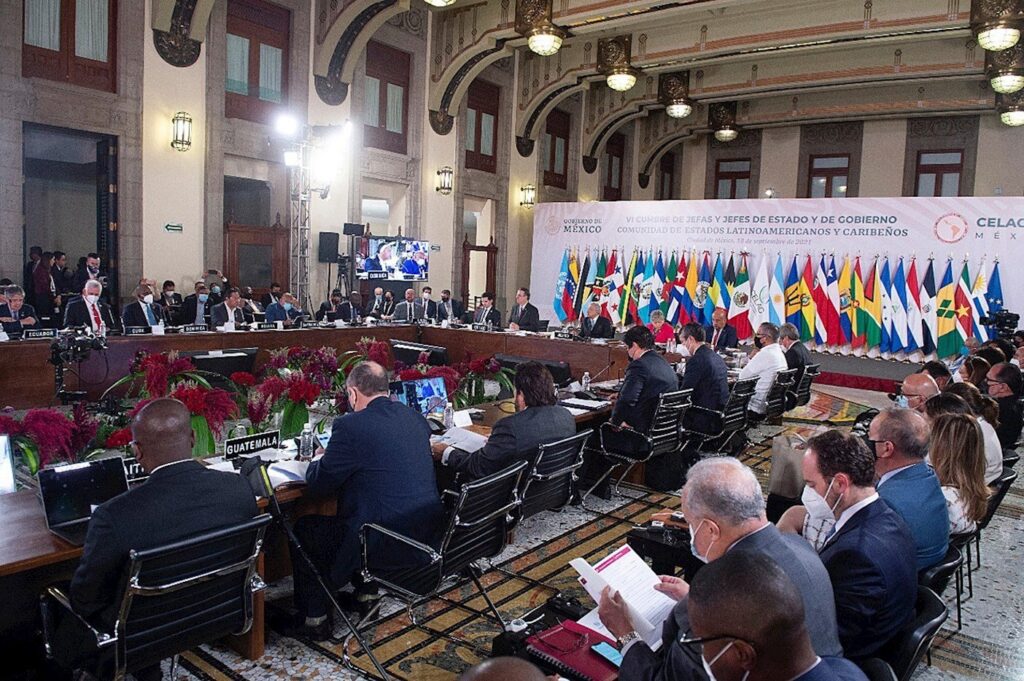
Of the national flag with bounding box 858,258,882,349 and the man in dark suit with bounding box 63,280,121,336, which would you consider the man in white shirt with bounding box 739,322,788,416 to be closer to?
the national flag with bounding box 858,258,882,349

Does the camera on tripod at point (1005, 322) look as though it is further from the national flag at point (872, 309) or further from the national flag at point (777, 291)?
the national flag at point (777, 291)

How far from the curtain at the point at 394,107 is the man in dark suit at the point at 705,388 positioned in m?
8.51

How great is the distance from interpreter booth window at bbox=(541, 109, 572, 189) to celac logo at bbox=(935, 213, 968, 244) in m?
7.78

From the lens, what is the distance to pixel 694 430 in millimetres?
5523

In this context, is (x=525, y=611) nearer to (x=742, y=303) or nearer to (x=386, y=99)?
(x=742, y=303)

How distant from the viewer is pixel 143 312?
8.00 metres

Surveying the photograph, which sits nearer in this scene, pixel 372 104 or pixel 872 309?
pixel 872 309

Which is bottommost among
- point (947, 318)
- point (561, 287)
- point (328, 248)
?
point (947, 318)

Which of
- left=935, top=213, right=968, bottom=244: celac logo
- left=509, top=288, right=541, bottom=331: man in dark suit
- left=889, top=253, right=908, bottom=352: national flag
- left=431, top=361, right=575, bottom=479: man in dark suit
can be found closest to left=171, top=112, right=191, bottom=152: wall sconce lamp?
left=509, top=288, right=541, bottom=331: man in dark suit

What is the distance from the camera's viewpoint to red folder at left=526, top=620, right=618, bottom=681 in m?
1.99

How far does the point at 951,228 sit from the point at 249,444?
31.9 feet

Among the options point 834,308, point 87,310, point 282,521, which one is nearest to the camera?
point 282,521

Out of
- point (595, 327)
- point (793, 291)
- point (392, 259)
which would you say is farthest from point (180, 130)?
point (793, 291)

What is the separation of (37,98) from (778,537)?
9.40 meters
